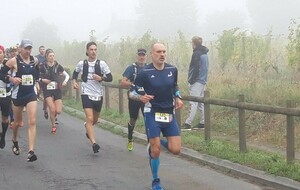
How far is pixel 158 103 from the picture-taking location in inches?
272

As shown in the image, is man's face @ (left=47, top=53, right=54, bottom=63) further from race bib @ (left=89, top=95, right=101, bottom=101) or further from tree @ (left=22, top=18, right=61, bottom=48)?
tree @ (left=22, top=18, right=61, bottom=48)

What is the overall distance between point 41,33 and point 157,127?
107 meters

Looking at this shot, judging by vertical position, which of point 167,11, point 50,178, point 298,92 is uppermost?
point 167,11

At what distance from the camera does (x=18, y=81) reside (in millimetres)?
8633

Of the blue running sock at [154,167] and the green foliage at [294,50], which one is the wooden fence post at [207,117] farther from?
the green foliage at [294,50]

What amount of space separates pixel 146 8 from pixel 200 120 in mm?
120171

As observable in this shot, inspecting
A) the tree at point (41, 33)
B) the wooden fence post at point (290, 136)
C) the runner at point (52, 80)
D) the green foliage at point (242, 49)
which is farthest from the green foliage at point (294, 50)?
the tree at point (41, 33)

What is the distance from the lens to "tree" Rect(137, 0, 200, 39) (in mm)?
117500

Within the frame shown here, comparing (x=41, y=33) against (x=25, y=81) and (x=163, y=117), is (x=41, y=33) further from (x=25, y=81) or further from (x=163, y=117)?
(x=163, y=117)

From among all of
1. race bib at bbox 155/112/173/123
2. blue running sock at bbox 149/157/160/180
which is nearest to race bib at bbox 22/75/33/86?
race bib at bbox 155/112/173/123

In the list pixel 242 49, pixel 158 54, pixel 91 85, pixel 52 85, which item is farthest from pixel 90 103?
pixel 242 49

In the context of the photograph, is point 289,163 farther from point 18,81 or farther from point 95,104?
point 18,81

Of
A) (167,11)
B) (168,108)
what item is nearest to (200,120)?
(168,108)

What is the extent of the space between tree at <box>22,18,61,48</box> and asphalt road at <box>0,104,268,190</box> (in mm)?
99704
